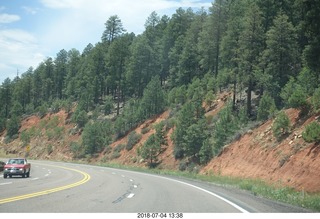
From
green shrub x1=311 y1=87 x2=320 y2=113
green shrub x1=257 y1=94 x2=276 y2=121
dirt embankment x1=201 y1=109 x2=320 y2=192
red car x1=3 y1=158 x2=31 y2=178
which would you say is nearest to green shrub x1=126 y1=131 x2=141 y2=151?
dirt embankment x1=201 y1=109 x2=320 y2=192

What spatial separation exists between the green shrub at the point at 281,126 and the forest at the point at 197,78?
0.10m

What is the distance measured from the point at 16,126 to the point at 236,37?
70651 millimetres

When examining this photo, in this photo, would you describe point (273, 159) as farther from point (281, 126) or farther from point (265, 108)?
point (265, 108)

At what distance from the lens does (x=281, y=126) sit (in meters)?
34.1

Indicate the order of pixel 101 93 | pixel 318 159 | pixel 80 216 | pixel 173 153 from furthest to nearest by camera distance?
pixel 101 93 < pixel 173 153 < pixel 318 159 < pixel 80 216

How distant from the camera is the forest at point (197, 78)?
41.9 m

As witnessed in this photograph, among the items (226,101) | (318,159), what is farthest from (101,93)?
(318,159)

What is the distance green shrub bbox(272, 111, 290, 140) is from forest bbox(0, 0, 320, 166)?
99 millimetres

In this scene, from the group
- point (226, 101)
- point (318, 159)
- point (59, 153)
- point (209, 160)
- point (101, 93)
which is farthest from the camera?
point (101, 93)

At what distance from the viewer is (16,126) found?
10644 centimetres

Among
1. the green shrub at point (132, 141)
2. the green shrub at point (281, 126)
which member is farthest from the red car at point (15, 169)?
the green shrub at point (132, 141)

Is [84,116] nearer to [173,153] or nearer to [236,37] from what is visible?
[173,153]

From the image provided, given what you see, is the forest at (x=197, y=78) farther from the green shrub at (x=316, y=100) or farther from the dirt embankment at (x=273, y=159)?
the dirt embankment at (x=273, y=159)

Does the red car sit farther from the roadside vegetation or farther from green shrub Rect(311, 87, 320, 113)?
green shrub Rect(311, 87, 320, 113)
